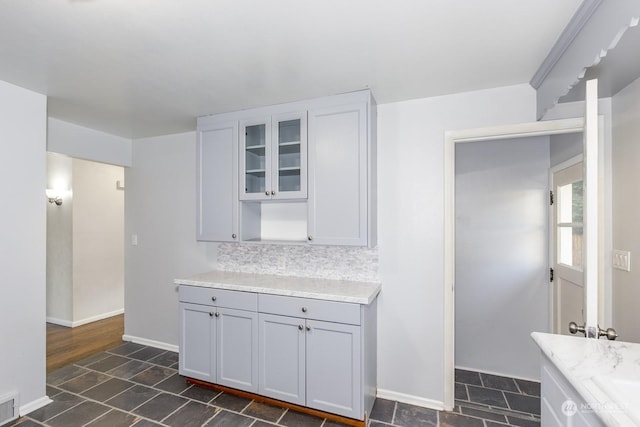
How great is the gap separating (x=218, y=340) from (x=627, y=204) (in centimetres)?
284

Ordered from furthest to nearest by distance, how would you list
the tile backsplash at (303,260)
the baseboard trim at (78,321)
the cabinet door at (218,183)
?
the baseboard trim at (78,321) → the cabinet door at (218,183) → the tile backsplash at (303,260)

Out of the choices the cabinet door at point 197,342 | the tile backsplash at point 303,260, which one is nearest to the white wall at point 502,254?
the tile backsplash at point 303,260

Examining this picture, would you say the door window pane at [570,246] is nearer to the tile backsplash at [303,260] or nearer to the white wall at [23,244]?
the tile backsplash at [303,260]

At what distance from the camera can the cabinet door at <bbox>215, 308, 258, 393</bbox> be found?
2.27 meters

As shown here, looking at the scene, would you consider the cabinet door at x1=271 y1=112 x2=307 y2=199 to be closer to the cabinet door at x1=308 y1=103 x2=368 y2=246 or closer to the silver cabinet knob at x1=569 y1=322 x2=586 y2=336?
the cabinet door at x1=308 y1=103 x2=368 y2=246

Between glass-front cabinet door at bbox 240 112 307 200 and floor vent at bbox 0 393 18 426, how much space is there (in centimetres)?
204

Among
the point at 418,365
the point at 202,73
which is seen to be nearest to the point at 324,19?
the point at 202,73

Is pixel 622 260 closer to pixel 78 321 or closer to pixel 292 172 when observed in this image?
pixel 292 172

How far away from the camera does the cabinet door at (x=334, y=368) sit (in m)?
1.98

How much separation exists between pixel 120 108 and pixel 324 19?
200 cm

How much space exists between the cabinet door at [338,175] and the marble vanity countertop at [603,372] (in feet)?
4.00

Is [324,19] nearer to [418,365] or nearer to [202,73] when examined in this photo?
[202,73]

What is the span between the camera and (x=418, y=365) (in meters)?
2.28

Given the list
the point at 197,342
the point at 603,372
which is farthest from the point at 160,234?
the point at 603,372
